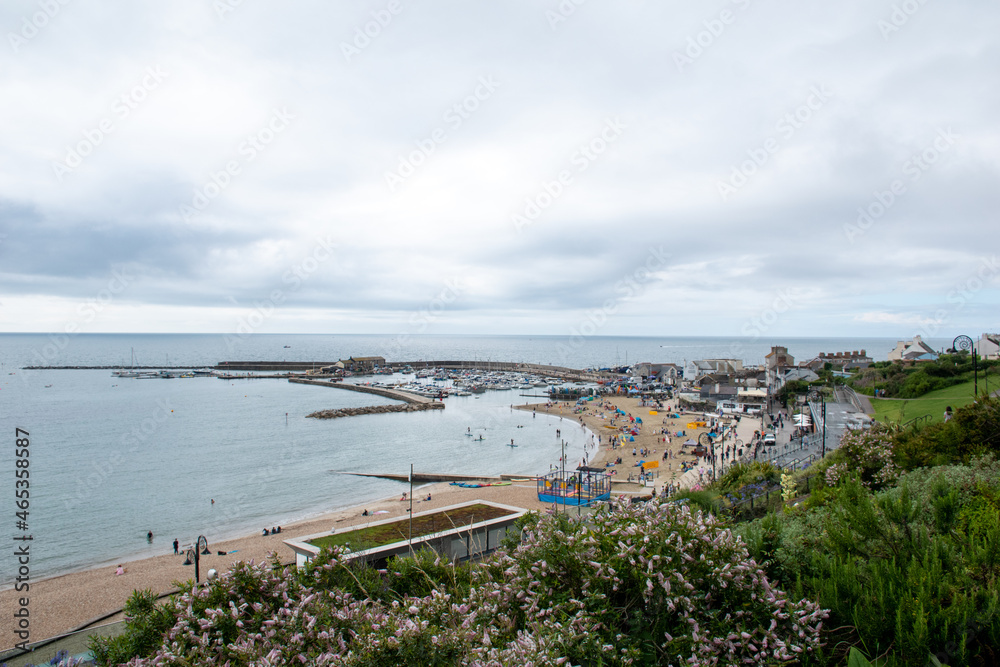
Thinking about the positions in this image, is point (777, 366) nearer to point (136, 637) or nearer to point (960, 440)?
point (960, 440)

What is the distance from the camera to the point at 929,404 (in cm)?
2397

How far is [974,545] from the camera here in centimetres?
404

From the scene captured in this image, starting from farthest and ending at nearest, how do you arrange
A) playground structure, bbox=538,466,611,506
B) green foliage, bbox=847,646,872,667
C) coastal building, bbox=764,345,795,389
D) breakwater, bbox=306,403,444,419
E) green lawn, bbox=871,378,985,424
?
coastal building, bbox=764,345,795,389
breakwater, bbox=306,403,444,419
playground structure, bbox=538,466,611,506
green lawn, bbox=871,378,985,424
green foliage, bbox=847,646,872,667

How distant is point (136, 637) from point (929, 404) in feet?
97.5

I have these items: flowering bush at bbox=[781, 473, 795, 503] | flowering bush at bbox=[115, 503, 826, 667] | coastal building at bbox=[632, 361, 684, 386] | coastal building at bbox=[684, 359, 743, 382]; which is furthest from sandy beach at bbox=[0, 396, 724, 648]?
coastal building at bbox=[632, 361, 684, 386]

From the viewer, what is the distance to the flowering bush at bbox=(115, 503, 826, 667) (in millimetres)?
3445

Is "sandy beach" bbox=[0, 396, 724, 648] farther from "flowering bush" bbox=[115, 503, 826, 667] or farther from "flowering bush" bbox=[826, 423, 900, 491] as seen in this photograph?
"flowering bush" bbox=[826, 423, 900, 491]

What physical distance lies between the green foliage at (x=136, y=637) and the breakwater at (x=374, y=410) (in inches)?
2130

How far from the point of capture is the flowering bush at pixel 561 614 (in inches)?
136

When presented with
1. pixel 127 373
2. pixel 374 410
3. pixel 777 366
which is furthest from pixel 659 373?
pixel 127 373

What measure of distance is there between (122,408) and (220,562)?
5222 centimetres

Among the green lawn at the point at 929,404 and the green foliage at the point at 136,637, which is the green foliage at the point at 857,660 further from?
the green lawn at the point at 929,404

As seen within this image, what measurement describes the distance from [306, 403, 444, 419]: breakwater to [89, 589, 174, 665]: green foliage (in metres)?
54.1

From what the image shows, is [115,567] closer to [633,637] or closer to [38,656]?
[38,656]
